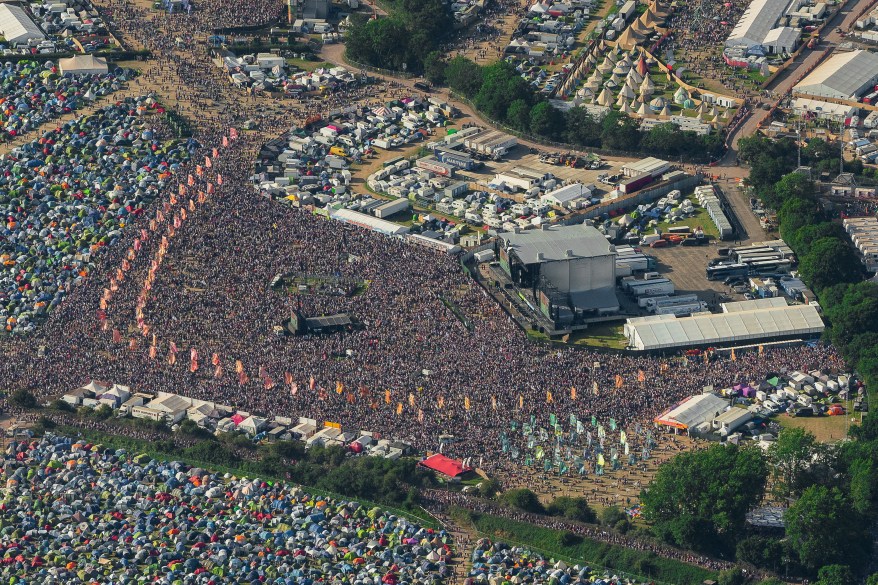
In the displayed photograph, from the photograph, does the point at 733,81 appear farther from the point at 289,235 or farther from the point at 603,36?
the point at 289,235

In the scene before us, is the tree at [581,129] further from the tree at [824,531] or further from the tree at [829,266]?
the tree at [824,531]

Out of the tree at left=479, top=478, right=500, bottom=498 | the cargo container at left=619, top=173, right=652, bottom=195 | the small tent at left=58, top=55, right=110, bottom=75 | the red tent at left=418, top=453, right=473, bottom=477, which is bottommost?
the small tent at left=58, top=55, right=110, bottom=75

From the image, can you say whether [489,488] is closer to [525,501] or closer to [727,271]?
[525,501]

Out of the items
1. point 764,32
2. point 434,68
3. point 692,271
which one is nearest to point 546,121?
point 434,68

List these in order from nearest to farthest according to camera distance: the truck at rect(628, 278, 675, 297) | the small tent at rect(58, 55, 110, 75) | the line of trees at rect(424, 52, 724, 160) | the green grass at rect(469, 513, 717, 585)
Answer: the green grass at rect(469, 513, 717, 585), the truck at rect(628, 278, 675, 297), the line of trees at rect(424, 52, 724, 160), the small tent at rect(58, 55, 110, 75)

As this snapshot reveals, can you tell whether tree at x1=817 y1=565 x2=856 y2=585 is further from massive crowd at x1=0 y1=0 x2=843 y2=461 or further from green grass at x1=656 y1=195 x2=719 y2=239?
green grass at x1=656 y1=195 x2=719 y2=239

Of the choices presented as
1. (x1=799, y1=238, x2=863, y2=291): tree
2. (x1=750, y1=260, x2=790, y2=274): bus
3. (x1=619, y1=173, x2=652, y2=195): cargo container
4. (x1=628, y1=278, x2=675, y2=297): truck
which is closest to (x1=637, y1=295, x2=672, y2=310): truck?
(x1=628, y1=278, x2=675, y2=297): truck
